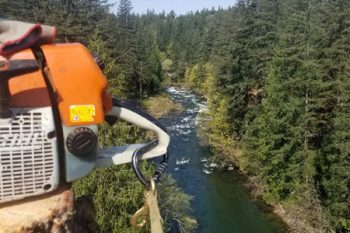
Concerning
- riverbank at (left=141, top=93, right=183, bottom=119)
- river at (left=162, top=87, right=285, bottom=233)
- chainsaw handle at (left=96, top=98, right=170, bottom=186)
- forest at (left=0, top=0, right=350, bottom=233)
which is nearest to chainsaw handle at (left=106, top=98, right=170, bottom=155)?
chainsaw handle at (left=96, top=98, right=170, bottom=186)

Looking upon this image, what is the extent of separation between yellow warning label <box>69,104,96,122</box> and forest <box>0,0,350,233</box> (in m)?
9.99

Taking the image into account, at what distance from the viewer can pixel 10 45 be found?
3.10 meters

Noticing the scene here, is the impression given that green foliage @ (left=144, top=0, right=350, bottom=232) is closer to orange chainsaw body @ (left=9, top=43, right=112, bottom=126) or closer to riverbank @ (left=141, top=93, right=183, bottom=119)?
riverbank @ (left=141, top=93, right=183, bottom=119)

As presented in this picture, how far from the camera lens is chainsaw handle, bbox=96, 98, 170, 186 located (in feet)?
12.4

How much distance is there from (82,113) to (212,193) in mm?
23902

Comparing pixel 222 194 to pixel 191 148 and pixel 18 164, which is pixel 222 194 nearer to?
pixel 191 148

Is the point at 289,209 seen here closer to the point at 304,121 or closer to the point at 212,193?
the point at 212,193

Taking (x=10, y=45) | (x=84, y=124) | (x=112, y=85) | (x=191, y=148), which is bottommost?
(x=191, y=148)

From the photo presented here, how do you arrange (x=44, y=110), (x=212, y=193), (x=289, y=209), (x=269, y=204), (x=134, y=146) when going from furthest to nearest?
1. (x=212, y=193)
2. (x=269, y=204)
3. (x=289, y=209)
4. (x=134, y=146)
5. (x=44, y=110)

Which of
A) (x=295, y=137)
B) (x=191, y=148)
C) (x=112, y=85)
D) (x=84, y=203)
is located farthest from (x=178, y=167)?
(x=84, y=203)

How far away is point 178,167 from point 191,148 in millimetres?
4666

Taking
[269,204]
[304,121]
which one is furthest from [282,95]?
[269,204]

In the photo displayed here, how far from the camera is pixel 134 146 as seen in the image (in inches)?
163

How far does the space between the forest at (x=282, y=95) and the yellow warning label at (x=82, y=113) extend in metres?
9.99
